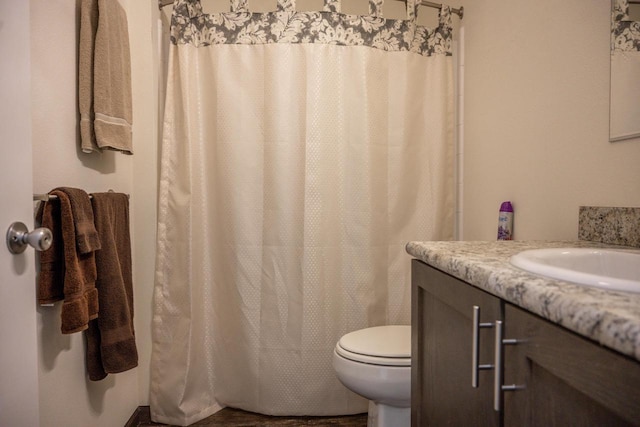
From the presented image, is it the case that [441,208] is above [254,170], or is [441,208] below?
below

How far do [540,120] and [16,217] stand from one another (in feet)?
4.93

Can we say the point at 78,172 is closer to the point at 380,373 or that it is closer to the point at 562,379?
the point at 380,373

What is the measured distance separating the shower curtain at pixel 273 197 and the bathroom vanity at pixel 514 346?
0.86 m

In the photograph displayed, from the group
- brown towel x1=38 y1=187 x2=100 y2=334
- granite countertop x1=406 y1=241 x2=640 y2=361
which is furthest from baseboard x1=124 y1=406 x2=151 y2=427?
granite countertop x1=406 y1=241 x2=640 y2=361

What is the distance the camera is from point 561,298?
510 millimetres

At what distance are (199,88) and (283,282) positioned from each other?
96 cm

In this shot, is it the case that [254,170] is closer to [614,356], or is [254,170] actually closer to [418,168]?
[418,168]

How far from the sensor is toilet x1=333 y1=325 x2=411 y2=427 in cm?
135

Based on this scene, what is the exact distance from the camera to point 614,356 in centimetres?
43

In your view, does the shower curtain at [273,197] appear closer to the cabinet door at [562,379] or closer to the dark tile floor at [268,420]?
the dark tile floor at [268,420]

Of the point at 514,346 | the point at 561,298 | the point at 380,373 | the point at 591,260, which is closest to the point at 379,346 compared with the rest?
the point at 380,373

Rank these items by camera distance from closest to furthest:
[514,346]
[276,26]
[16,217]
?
[514,346] < [16,217] < [276,26]

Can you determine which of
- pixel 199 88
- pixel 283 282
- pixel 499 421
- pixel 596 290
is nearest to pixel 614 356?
pixel 596 290

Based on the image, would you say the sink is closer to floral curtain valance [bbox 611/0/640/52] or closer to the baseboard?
floral curtain valance [bbox 611/0/640/52]
